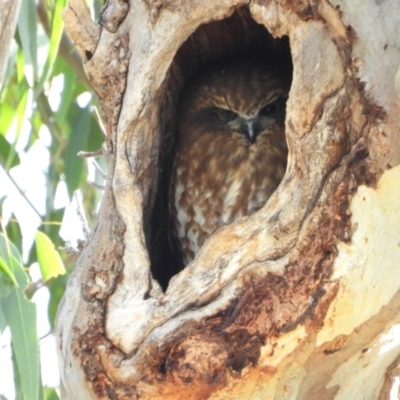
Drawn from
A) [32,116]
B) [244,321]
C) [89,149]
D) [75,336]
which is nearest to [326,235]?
[244,321]

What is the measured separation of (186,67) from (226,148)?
1.13ft

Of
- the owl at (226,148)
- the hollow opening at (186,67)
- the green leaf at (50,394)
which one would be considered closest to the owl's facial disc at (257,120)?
the owl at (226,148)

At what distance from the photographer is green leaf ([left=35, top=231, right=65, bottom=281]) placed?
3193 millimetres

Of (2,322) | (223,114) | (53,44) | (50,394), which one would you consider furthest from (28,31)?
(50,394)

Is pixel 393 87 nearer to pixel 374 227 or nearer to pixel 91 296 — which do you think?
pixel 374 227

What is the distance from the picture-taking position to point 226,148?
325cm

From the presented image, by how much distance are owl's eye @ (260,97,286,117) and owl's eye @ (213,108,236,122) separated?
0.40 ft

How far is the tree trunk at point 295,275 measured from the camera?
82.5 inches

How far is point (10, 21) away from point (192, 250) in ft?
3.42

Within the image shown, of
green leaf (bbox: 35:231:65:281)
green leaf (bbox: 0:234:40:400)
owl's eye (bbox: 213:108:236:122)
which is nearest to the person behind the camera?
green leaf (bbox: 0:234:40:400)

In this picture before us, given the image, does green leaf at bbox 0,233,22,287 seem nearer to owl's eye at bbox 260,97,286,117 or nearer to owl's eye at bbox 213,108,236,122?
owl's eye at bbox 213,108,236,122

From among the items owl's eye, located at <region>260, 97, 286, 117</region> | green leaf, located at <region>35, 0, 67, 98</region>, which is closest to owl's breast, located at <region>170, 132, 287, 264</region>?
owl's eye, located at <region>260, 97, 286, 117</region>

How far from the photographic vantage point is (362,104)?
2.12 m

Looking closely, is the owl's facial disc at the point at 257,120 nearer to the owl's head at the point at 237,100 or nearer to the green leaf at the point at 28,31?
the owl's head at the point at 237,100
